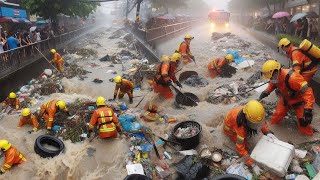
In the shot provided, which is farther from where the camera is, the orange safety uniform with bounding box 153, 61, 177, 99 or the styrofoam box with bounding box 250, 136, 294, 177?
the orange safety uniform with bounding box 153, 61, 177, 99

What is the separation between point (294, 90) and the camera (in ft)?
19.0

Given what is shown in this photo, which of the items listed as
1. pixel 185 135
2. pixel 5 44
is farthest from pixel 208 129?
pixel 5 44

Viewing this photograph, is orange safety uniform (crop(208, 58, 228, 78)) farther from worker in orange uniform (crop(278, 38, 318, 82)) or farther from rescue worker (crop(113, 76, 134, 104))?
worker in orange uniform (crop(278, 38, 318, 82))

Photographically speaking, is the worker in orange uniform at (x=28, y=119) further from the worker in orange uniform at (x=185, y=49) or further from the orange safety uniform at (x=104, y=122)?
A: the worker in orange uniform at (x=185, y=49)

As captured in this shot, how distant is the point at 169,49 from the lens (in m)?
17.9

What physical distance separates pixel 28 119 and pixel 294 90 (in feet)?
20.9

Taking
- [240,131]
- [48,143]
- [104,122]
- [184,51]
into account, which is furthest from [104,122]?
[184,51]

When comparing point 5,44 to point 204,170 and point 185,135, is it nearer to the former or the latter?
point 185,135

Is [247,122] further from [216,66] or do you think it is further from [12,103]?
[12,103]

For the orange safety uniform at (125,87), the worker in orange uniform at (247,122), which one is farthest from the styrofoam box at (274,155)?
the orange safety uniform at (125,87)

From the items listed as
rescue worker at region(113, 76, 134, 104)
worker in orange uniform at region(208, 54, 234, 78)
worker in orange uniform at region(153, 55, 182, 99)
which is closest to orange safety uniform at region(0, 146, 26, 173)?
A: rescue worker at region(113, 76, 134, 104)

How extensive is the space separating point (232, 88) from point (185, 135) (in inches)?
144

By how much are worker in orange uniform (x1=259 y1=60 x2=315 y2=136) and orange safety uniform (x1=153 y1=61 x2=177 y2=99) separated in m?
3.07

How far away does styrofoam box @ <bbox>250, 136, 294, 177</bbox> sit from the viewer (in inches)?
192
